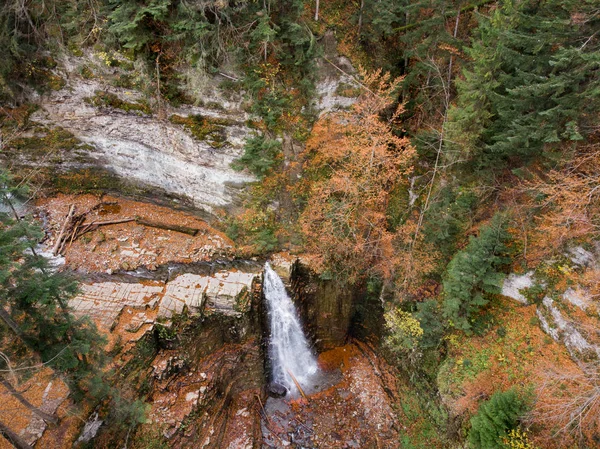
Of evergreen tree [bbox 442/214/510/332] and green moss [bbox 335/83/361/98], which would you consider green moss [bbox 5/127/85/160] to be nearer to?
green moss [bbox 335/83/361/98]

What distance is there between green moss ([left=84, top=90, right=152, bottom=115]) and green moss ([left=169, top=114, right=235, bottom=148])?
1.39 m

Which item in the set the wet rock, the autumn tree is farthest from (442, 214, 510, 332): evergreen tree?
the wet rock

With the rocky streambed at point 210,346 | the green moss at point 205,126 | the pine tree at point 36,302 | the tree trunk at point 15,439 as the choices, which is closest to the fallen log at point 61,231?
the rocky streambed at point 210,346

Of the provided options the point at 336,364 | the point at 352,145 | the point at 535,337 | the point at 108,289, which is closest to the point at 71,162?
the point at 108,289

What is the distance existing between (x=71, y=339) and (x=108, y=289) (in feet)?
17.8

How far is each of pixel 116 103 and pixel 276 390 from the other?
16913 mm

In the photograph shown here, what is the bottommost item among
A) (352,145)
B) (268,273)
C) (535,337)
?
(268,273)

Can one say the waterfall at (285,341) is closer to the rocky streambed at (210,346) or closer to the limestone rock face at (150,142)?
the rocky streambed at (210,346)

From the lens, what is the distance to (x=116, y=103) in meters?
15.7

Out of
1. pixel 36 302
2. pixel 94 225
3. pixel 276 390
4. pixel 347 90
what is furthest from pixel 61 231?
pixel 347 90

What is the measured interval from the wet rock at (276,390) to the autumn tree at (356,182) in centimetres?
693

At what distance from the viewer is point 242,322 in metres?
15.0

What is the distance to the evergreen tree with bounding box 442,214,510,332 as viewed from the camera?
11.2m

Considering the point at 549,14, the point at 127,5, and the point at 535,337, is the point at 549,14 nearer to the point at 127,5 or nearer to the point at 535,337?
the point at 535,337
